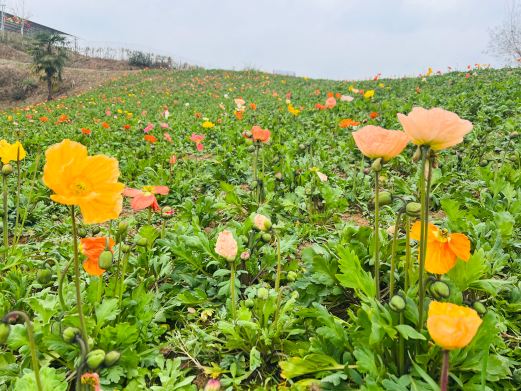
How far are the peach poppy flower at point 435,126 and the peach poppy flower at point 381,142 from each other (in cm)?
15

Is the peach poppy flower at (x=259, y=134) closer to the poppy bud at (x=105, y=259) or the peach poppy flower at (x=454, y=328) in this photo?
the poppy bud at (x=105, y=259)

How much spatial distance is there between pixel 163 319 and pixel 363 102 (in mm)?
6340

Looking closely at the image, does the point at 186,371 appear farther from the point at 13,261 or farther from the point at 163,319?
the point at 13,261

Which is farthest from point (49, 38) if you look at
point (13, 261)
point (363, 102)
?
point (13, 261)

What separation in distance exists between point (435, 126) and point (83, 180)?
0.95 metres

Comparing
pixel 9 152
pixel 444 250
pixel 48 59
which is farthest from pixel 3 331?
pixel 48 59

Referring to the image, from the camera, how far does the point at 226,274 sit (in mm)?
2076

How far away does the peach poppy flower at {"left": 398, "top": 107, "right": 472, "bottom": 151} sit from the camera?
1001 millimetres

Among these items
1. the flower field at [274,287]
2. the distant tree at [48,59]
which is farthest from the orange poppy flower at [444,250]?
the distant tree at [48,59]

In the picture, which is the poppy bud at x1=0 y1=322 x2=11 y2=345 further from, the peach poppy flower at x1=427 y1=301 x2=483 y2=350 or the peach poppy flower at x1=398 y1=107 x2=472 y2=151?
the peach poppy flower at x1=398 y1=107 x2=472 y2=151

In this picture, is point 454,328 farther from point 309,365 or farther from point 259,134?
point 259,134

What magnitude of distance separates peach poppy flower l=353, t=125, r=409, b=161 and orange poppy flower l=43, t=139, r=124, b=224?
0.75 meters

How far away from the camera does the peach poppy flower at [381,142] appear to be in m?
1.20

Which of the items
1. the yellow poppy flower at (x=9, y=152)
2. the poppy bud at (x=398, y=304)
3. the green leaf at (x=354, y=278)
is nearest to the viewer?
the poppy bud at (x=398, y=304)
